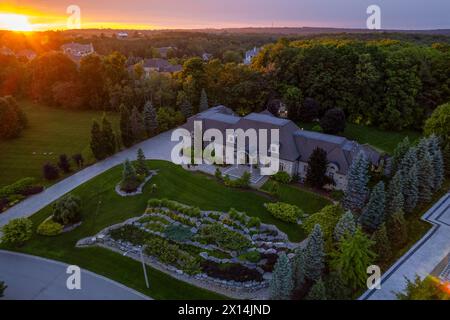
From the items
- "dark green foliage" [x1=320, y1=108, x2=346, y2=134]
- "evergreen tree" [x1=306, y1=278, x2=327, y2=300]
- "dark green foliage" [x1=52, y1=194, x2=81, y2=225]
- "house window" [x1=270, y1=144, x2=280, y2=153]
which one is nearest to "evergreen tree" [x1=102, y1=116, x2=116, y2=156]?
"dark green foliage" [x1=52, y1=194, x2=81, y2=225]

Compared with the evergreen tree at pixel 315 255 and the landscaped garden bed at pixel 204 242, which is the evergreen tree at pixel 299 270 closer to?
the evergreen tree at pixel 315 255

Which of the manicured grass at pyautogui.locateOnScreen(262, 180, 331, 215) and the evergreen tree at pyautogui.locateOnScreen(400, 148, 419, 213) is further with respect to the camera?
the manicured grass at pyautogui.locateOnScreen(262, 180, 331, 215)

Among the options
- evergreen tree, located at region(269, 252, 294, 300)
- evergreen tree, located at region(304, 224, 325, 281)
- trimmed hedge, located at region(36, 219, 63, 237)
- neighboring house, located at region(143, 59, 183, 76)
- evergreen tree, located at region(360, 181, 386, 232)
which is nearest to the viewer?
evergreen tree, located at region(269, 252, 294, 300)

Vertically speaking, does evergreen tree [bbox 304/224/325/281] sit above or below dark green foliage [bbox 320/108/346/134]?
below

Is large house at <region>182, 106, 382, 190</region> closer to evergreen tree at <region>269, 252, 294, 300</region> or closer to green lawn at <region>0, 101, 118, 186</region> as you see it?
evergreen tree at <region>269, 252, 294, 300</region>

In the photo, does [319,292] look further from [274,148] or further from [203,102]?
[203,102]

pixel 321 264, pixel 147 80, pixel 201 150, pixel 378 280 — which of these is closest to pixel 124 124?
pixel 201 150

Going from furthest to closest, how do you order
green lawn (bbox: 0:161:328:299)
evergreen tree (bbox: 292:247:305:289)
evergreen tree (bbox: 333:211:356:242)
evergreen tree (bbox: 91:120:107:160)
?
evergreen tree (bbox: 91:120:107:160)
green lawn (bbox: 0:161:328:299)
evergreen tree (bbox: 333:211:356:242)
evergreen tree (bbox: 292:247:305:289)
